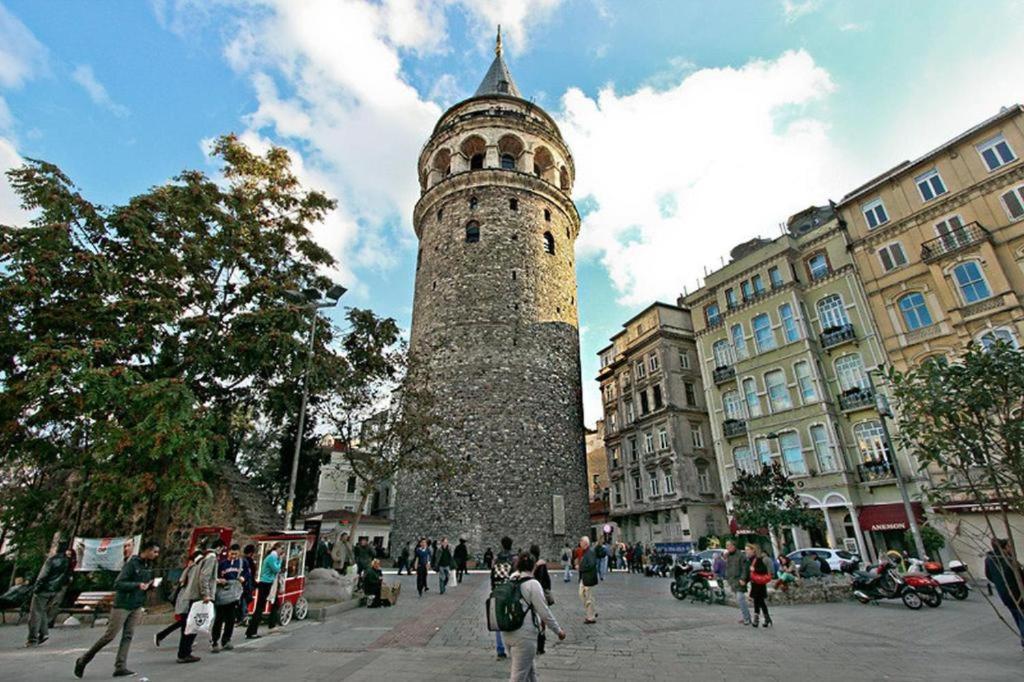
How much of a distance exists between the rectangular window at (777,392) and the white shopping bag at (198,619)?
23783 mm

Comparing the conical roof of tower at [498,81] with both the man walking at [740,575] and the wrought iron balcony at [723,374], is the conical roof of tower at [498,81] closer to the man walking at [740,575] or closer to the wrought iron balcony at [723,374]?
the wrought iron balcony at [723,374]

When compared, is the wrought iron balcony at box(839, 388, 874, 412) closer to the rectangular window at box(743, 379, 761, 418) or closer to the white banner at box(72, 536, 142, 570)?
the rectangular window at box(743, 379, 761, 418)

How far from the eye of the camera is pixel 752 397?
82.9 ft

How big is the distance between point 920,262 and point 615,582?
17.6 m

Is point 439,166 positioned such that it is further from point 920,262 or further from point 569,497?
point 920,262

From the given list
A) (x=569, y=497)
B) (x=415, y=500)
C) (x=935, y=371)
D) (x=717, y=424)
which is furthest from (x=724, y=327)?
(x=935, y=371)

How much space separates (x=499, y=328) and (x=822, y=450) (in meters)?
15.2

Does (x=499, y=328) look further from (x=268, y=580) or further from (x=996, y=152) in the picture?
(x=996, y=152)

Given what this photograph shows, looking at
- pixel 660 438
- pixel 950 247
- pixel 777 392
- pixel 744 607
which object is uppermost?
pixel 950 247

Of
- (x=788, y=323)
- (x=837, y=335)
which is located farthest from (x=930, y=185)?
(x=788, y=323)

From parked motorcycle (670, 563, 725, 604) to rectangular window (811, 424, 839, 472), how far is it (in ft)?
39.3

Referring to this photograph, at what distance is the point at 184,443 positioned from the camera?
10719mm

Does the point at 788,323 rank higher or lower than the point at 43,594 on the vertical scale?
higher

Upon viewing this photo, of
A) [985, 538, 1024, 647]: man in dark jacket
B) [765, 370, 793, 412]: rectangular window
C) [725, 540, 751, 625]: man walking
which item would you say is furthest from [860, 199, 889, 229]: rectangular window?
[985, 538, 1024, 647]: man in dark jacket
